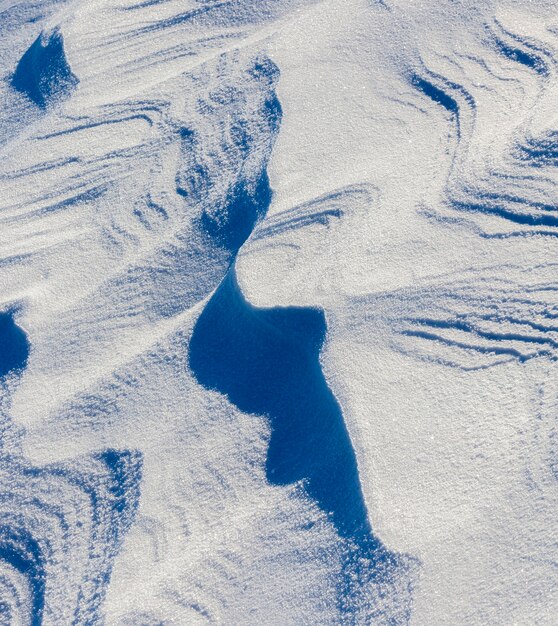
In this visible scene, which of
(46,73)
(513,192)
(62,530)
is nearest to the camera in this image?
(62,530)

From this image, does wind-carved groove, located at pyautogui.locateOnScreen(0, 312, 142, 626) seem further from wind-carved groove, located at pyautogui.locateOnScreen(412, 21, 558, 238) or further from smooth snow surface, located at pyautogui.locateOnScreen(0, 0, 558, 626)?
wind-carved groove, located at pyautogui.locateOnScreen(412, 21, 558, 238)

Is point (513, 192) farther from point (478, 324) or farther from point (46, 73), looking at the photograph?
point (46, 73)

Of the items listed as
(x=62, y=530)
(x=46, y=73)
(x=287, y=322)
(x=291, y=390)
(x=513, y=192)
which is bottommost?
(x=62, y=530)

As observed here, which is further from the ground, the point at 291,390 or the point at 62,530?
the point at 291,390

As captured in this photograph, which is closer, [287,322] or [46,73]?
[287,322]

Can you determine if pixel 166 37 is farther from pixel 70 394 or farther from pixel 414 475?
pixel 414 475

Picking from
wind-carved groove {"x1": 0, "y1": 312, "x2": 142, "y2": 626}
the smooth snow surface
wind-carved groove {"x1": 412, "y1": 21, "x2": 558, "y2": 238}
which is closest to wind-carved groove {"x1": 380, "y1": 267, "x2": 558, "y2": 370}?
the smooth snow surface

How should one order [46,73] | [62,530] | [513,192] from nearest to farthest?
[62,530], [513,192], [46,73]

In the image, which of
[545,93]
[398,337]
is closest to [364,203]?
[398,337]

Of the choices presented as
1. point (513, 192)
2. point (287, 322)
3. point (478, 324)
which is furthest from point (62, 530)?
point (513, 192)
